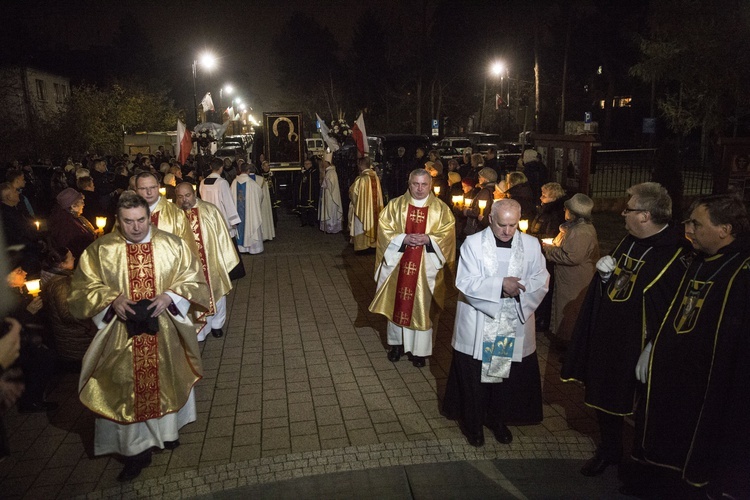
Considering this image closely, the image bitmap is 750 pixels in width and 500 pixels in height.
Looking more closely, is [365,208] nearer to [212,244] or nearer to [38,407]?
[212,244]

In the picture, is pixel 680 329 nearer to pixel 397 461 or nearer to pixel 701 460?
pixel 701 460

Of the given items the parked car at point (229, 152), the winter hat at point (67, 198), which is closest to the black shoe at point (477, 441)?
the winter hat at point (67, 198)

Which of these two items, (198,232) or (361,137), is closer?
(198,232)

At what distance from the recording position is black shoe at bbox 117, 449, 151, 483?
4555mm

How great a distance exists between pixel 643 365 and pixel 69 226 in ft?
22.4

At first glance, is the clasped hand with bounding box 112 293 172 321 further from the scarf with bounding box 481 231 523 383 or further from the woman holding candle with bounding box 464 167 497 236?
the woman holding candle with bounding box 464 167 497 236

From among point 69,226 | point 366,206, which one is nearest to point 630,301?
point 69,226

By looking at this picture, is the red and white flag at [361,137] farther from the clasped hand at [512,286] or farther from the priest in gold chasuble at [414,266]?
the clasped hand at [512,286]

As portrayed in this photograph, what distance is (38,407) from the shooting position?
224 inches

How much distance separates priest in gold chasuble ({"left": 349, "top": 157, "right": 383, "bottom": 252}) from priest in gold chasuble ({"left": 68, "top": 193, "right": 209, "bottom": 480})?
6.40m

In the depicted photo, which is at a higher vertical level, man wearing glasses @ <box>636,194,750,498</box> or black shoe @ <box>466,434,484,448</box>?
man wearing glasses @ <box>636,194,750,498</box>

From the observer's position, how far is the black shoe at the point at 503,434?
500 cm

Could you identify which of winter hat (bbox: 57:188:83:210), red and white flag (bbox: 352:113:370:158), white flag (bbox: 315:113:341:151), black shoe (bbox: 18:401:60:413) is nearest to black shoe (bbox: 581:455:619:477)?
black shoe (bbox: 18:401:60:413)

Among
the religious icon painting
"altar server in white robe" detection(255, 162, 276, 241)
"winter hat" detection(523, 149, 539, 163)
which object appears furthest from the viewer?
the religious icon painting
